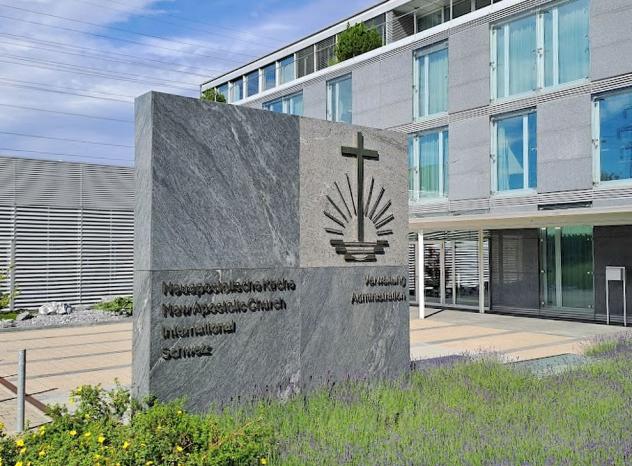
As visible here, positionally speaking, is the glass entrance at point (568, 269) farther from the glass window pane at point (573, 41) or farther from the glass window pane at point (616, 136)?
the glass window pane at point (573, 41)

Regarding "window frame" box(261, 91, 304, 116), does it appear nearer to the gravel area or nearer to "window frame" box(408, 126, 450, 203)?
"window frame" box(408, 126, 450, 203)

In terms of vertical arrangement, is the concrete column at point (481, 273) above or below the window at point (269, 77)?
below

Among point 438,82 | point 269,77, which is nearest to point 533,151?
point 438,82

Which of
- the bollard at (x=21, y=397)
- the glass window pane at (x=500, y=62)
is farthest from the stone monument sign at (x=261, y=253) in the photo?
the glass window pane at (x=500, y=62)

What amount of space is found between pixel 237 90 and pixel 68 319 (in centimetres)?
2401

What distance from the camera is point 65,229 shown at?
2388cm

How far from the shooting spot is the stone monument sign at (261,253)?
23.3 feet

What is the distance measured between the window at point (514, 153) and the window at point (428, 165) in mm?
2292

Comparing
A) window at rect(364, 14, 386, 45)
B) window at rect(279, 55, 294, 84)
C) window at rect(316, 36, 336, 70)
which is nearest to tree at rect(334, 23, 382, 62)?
window at rect(364, 14, 386, 45)

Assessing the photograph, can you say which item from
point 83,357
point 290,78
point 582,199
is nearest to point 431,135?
point 582,199

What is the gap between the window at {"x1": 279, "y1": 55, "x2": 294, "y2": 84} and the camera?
35.2m

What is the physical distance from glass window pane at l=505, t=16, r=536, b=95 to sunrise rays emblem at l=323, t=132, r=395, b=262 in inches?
578

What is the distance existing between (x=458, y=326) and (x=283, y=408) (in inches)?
515

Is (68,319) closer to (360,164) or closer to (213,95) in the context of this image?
(360,164)
